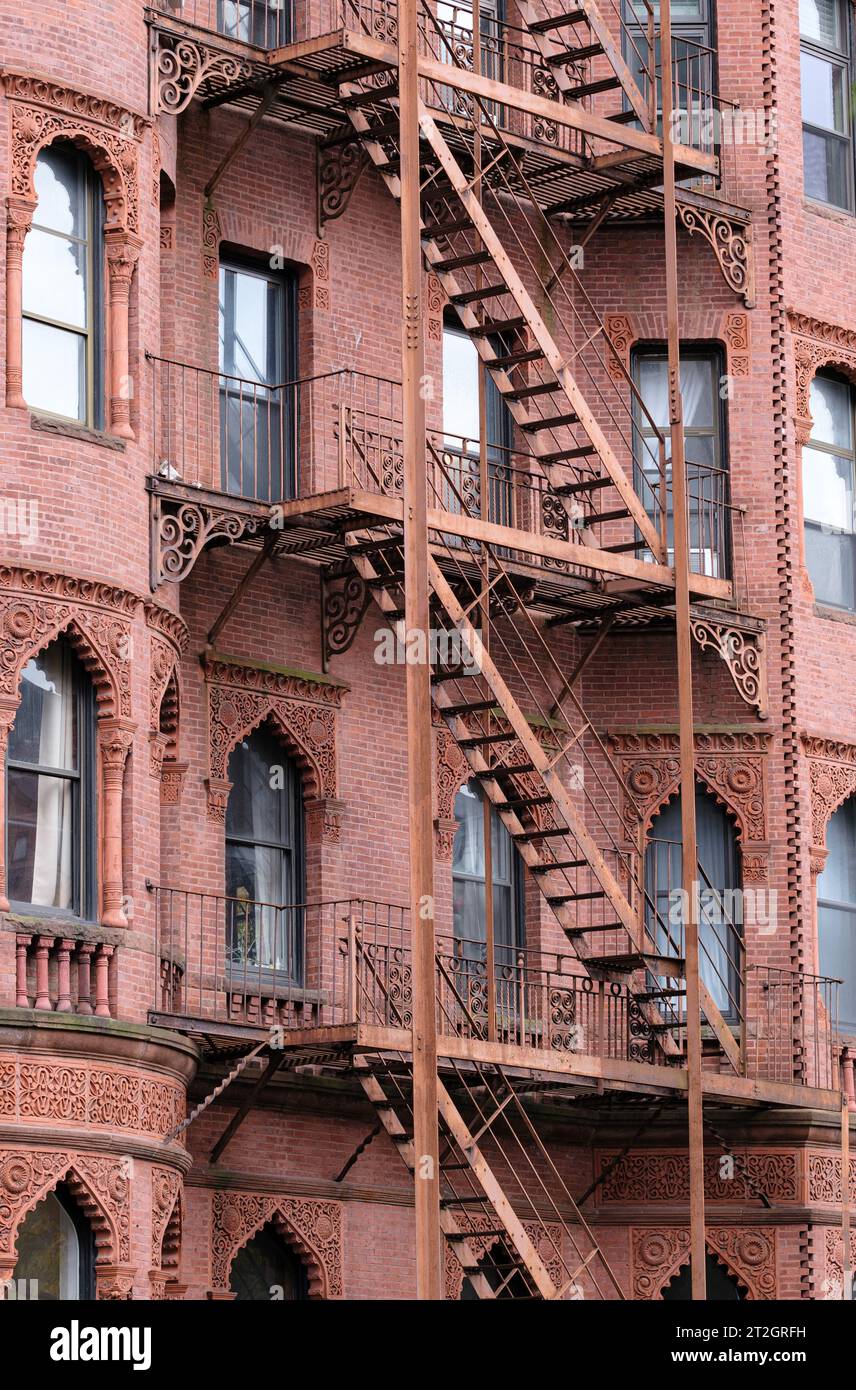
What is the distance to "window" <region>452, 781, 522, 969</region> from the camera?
87.2 ft

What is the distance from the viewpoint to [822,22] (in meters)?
30.2

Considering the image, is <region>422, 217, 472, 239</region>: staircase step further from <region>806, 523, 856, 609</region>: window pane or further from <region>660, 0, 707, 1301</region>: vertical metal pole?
<region>806, 523, 856, 609</region>: window pane

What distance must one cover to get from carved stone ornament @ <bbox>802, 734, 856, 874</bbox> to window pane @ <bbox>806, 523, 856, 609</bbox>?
161 cm

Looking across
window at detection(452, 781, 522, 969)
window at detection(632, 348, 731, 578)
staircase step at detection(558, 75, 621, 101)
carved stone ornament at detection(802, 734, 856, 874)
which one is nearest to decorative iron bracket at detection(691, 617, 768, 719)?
carved stone ornament at detection(802, 734, 856, 874)

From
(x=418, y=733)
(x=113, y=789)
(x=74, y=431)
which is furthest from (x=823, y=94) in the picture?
(x=113, y=789)

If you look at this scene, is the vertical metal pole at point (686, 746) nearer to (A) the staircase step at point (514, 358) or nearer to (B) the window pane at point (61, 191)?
(A) the staircase step at point (514, 358)

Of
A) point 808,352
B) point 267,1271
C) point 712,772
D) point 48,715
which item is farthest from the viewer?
point 808,352

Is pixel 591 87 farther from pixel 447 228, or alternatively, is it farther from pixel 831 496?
pixel 831 496

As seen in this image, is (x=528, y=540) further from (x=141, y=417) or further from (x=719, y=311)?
(x=719, y=311)

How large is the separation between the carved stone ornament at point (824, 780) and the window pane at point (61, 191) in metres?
8.96

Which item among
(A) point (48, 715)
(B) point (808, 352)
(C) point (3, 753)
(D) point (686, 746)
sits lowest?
(C) point (3, 753)

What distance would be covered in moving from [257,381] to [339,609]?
2022mm
